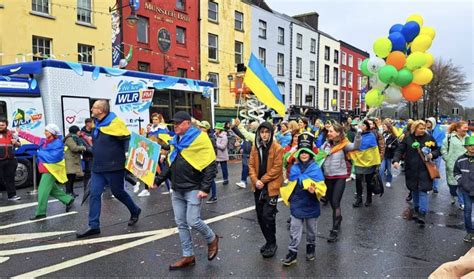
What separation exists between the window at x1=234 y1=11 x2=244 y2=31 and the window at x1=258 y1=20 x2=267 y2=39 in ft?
6.61

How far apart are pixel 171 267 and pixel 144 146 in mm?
2412

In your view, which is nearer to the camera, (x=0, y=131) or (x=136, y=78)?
(x=0, y=131)

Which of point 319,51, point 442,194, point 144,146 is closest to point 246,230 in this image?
point 144,146

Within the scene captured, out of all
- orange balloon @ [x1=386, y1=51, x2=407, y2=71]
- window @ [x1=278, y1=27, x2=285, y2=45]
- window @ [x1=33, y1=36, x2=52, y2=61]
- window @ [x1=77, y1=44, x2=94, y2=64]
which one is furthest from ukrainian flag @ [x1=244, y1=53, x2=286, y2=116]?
window @ [x1=278, y1=27, x2=285, y2=45]

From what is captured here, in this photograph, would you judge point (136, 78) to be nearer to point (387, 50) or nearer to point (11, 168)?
point (11, 168)

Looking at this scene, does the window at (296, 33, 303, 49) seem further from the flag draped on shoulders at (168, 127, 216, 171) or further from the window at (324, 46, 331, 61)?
the flag draped on shoulders at (168, 127, 216, 171)

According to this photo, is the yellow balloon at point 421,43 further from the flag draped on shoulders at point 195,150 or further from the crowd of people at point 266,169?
the flag draped on shoulders at point 195,150

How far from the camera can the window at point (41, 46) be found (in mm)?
17141

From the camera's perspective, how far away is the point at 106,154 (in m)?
5.78

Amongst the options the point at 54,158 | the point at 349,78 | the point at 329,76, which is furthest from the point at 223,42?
the point at 349,78

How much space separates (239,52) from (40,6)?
1420 centimetres

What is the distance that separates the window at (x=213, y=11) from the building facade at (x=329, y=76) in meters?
14.4

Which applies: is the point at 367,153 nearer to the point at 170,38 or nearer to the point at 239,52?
the point at 170,38

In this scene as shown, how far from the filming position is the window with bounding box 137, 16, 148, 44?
70.2 ft
